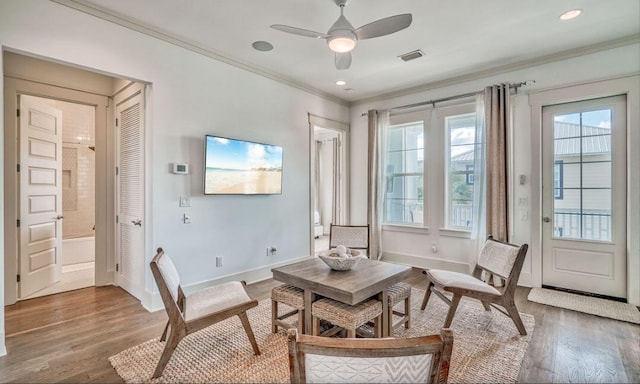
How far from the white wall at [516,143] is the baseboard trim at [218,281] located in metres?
1.72

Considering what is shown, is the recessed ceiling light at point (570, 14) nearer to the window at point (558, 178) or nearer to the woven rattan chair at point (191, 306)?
the window at point (558, 178)

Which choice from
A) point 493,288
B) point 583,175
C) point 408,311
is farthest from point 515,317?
point 583,175

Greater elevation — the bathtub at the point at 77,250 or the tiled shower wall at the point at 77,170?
the tiled shower wall at the point at 77,170

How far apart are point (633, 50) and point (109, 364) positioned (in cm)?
585

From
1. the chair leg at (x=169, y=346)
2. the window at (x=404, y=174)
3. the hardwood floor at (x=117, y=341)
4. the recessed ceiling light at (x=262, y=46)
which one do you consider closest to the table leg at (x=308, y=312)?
the chair leg at (x=169, y=346)

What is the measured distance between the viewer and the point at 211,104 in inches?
145

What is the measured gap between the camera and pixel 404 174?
17.0 ft

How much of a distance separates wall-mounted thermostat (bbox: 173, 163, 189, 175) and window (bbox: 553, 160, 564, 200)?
4.50 m

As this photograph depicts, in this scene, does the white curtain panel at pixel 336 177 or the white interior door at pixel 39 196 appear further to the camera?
the white curtain panel at pixel 336 177

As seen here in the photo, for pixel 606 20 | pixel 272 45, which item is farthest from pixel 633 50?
pixel 272 45

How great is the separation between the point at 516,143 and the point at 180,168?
4219 millimetres

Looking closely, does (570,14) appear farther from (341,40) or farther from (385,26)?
(341,40)

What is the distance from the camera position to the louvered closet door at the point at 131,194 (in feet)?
11.2

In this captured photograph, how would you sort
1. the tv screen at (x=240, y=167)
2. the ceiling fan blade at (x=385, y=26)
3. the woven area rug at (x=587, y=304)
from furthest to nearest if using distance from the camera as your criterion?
the tv screen at (x=240, y=167) < the woven area rug at (x=587, y=304) < the ceiling fan blade at (x=385, y=26)
